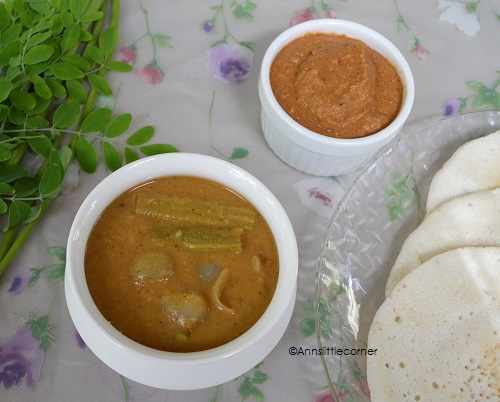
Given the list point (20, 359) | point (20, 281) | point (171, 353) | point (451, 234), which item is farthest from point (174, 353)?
point (451, 234)

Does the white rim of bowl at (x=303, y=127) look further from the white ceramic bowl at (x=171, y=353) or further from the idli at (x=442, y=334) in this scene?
the idli at (x=442, y=334)

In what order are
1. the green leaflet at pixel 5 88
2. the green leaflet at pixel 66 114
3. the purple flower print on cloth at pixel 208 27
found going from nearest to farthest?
1. the green leaflet at pixel 5 88
2. the green leaflet at pixel 66 114
3. the purple flower print on cloth at pixel 208 27

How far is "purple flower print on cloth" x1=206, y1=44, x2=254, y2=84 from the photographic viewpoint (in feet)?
8.85

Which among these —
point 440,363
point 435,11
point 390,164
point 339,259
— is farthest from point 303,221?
point 435,11

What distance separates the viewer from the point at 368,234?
2.25 m

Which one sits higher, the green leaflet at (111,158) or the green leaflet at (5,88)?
the green leaflet at (5,88)

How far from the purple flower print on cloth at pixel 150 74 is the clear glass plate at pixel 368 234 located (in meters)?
1.07

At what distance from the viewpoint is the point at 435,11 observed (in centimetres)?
301

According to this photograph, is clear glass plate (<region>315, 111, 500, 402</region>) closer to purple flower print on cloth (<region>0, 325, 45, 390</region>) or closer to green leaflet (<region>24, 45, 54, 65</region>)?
purple flower print on cloth (<region>0, 325, 45, 390</region>)

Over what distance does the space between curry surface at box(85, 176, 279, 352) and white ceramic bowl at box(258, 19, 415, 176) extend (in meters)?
0.43

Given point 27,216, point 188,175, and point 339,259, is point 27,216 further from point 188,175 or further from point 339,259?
point 339,259

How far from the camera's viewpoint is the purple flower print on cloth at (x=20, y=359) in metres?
1.99

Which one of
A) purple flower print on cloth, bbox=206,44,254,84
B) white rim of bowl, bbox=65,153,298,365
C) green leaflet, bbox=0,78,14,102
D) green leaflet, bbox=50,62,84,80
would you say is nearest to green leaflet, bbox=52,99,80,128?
green leaflet, bbox=50,62,84,80

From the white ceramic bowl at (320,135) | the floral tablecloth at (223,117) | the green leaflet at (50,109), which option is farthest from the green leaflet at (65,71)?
the white ceramic bowl at (320,135)
